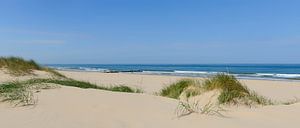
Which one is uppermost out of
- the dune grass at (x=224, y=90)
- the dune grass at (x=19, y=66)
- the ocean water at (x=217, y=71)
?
the dune grass at (x=19, y=66)

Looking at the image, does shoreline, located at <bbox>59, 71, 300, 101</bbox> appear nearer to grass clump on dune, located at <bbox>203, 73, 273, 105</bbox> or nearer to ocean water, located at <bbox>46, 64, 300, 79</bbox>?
ocean water, located at <bbox>46, 64, 300, 79</bbox>

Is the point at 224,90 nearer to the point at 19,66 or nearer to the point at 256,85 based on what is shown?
the point at 19,66

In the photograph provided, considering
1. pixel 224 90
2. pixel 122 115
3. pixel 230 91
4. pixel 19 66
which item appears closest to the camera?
pixel 122 115

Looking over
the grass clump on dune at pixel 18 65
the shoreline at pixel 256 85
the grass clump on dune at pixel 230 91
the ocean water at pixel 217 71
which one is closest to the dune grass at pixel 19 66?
the grass clump on dune at pixel 18 65

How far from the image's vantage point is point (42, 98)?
5.37 m

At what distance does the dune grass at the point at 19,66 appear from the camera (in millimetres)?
14242

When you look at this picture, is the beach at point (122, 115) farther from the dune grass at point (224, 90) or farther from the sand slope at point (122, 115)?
the dune grass at point (224, 90)

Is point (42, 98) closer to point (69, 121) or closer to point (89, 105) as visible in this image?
point (89, 105)

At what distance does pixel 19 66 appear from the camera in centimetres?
1481

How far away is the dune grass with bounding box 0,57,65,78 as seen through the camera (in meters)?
14.2

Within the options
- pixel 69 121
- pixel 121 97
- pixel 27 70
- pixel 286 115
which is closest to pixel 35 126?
pixel 69 121

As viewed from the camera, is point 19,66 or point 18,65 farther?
point 18,65

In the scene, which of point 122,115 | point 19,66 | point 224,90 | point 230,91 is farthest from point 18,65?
point 122,115

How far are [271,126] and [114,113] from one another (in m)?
1.72
